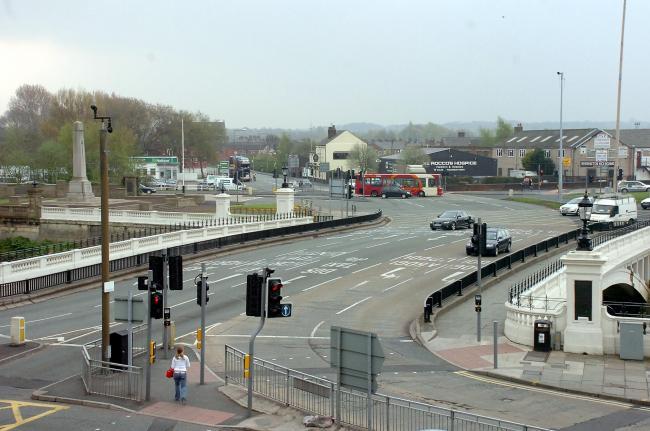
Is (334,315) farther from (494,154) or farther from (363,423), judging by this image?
(494,154)

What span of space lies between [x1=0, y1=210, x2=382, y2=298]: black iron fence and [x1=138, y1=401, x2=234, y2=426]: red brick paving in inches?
296

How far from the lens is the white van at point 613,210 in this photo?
201ft

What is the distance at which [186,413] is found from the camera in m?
19.7

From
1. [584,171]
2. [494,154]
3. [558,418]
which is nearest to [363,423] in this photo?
[558,418]

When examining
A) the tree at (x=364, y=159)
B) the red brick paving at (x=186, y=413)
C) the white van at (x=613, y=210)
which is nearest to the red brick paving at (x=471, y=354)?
the red brick paving at (x=186, y=413)

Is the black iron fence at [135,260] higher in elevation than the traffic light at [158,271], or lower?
lower

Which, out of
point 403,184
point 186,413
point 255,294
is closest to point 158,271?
point 255,294

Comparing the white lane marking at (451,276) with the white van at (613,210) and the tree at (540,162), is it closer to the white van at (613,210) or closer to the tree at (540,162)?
the white van at (613,210)

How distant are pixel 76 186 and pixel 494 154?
95240 millimetres

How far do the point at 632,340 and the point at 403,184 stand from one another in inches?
3262

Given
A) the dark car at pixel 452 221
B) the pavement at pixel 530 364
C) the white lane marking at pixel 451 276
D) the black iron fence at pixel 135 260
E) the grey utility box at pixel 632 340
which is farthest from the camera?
the dark car at pixel 452 221

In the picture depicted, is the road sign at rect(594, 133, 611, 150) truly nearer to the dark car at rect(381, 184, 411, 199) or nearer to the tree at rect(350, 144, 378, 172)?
the dark car at rect(381, 184, 411, 199)

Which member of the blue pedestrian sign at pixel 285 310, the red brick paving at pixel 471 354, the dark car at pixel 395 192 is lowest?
the red brick paving at pixel 471 354

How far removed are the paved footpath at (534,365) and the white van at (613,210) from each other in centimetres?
3109
